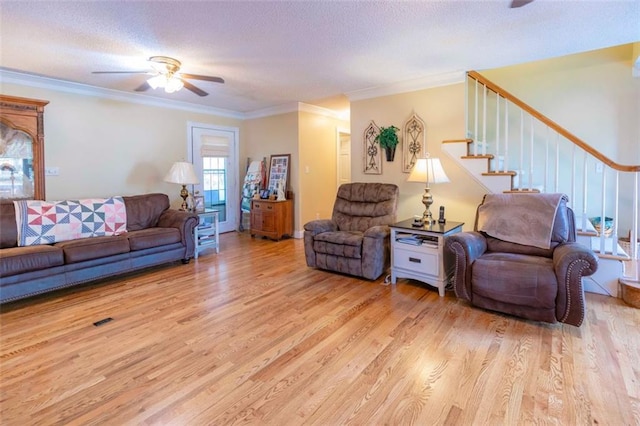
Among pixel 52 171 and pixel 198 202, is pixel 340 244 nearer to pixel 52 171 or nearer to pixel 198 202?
pixel 198 202


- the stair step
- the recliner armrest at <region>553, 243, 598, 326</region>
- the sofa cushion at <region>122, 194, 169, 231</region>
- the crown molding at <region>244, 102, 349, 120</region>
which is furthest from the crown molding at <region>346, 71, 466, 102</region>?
the sofa cushion at <region>122, 194, 169, 231</region>

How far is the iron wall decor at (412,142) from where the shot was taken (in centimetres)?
444

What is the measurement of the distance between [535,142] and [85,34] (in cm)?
517

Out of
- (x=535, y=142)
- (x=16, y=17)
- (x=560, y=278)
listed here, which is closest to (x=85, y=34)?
(x=16, y=17)

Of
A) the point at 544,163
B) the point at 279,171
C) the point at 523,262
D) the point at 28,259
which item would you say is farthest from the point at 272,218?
the point at 544,163

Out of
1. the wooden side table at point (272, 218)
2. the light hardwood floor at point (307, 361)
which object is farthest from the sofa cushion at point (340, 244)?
the wooden side table at point (272, 218)

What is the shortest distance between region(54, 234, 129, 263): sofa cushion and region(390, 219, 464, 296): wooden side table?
299 centimetres

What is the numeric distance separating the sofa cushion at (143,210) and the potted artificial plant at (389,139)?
3.20m

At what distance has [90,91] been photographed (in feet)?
15.1

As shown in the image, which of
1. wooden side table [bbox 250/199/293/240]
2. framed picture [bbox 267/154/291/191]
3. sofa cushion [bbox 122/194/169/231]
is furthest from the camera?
framed picture [bbox 267/154/291/191]

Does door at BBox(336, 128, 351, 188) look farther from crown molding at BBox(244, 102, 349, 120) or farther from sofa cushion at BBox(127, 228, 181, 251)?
sofa cushion at BBox(127, 228, 181, 251)

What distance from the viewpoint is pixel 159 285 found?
3.63m

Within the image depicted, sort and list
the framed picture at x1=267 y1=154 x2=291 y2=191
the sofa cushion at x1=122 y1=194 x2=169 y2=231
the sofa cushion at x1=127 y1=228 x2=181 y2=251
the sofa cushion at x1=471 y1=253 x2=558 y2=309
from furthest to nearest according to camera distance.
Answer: the framed picture at x1=267 y1=154 x2=291 y2=191 → the sofa cushion at x1=122 y1=194 x2=169 y2=231 → the sofa cushion at x1=127 y1=228 x2=181 y2=251 → the sofa cushion at x1=471 y1=253 x2=558 y2=309

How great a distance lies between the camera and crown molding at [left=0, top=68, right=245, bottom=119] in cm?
400
